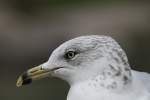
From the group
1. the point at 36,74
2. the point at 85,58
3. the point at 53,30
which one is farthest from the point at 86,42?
the point at 53,30

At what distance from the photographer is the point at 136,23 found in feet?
26.0

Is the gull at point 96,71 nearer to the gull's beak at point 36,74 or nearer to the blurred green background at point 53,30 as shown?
the gull's beak at point 36,74

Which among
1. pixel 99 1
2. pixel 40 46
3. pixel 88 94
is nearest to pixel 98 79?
pixel 88 94

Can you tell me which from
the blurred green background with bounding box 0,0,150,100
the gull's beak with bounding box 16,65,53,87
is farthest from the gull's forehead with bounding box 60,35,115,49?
the blurred green background with bounding box 0,0,150,100

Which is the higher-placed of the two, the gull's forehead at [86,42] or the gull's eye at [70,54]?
the gull's forehead at [86,42]

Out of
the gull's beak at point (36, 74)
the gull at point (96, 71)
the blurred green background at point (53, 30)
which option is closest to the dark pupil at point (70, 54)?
the gull at point (96, 71)

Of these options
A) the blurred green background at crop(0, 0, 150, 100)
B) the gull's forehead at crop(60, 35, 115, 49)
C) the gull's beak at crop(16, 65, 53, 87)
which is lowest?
the blurred green background at crop(0, 0, 150, 100)

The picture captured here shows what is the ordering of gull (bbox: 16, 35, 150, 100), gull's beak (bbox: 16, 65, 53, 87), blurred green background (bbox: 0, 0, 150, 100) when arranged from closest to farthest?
gull (bbox: 16, 35, 150, 100), gull's beak (bbox: 16, 65, 53, 87), blurred green background (bbox: 0, 0, 150, 100)

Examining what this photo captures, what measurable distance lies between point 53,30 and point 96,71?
4.43 meters

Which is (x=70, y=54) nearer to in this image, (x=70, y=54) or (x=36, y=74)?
(x=70, y=54)

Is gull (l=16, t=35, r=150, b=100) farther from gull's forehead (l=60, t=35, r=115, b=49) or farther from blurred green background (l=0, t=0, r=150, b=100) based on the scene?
blurred green background (l=0, t=0, r=150, b=100)

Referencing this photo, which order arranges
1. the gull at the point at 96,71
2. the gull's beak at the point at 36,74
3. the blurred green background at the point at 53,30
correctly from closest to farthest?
the gull at the point at 96,71 → the gull's beak at the point at 36,74 → the blurred green background at the point at 53,30

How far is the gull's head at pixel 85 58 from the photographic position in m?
3.37

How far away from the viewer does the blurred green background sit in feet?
22.6
